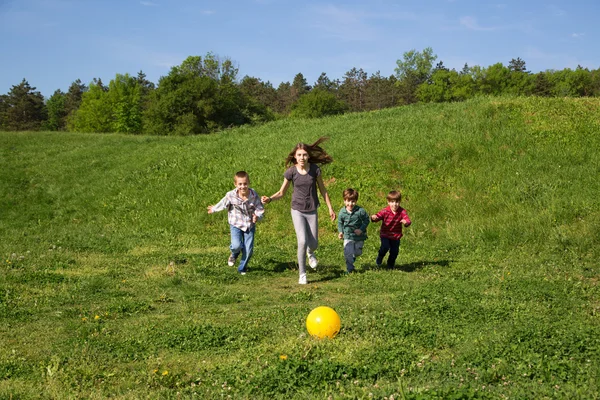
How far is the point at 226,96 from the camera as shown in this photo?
234 ft

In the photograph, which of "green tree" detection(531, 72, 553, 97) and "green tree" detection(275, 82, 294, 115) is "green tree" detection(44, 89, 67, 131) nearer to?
"green tree" detection(275, 82, 294, 115)

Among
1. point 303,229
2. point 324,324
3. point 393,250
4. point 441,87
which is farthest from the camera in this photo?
point 441,87

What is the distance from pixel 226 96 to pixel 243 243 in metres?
61.6

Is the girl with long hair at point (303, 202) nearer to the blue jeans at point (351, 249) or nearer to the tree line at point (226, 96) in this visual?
the blue jeans at point (351, 249)

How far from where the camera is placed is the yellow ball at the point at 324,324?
6633mm

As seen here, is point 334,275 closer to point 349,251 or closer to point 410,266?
point 349,251

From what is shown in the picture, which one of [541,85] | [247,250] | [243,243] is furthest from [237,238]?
[541,85]

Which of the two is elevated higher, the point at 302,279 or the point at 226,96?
the point at 226,96

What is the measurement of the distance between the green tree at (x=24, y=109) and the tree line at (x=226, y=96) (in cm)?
17

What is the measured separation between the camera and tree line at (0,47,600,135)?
6731 centimetres

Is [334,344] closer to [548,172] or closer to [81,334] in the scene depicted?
[81,334]

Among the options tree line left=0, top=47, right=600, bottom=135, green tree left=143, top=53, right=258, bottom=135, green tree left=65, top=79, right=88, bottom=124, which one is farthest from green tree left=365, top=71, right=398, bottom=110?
green tree left=65, top=79, right=88, bottom=124

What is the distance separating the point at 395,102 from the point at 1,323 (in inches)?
3809

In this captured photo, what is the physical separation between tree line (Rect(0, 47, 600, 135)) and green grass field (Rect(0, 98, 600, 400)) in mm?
40713
